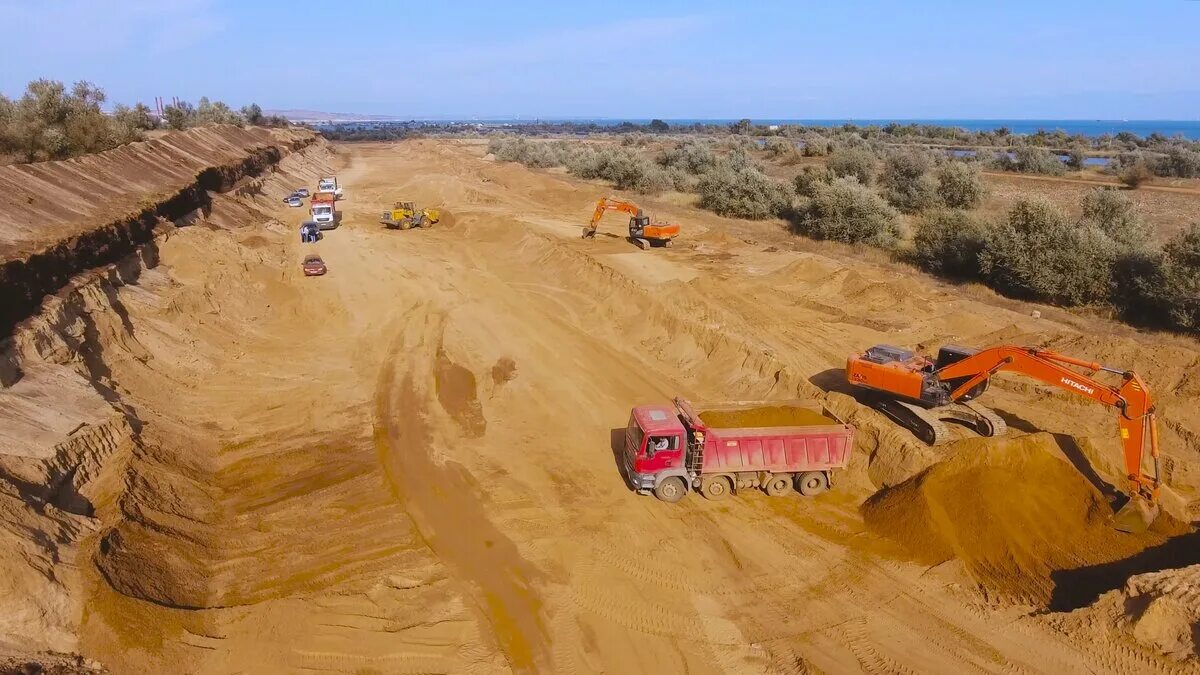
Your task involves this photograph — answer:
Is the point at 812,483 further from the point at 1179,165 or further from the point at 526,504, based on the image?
the point at 1179,165

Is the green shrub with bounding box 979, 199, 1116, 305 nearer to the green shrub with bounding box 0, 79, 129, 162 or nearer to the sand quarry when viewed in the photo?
the sand quarry

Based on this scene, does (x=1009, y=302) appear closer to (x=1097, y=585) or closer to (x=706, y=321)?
(x=706, y=321)

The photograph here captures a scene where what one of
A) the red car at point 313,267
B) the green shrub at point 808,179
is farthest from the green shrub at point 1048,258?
the red car at point 313,267

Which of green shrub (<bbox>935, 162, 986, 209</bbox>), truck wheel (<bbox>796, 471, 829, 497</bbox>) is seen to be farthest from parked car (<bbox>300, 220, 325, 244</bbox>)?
green shrub (<bbox>935, 162, 986, 209</bbox>)

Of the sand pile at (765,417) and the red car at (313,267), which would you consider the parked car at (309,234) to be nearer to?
the red car at (313,267)

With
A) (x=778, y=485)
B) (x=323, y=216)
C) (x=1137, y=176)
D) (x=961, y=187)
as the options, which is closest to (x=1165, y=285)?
(x=778, y=485)

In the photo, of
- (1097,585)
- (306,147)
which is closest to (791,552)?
(1097,585)
